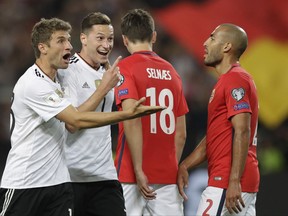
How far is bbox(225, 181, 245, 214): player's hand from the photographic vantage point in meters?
6.54

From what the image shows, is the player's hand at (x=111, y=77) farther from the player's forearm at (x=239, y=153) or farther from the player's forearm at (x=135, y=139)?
the player's forearm at (x=239, y=153)

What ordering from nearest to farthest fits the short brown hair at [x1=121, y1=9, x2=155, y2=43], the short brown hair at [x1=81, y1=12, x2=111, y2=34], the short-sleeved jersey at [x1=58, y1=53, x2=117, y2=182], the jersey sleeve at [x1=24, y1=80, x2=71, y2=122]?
the jersey sleeve at [x1=24, y1=80, x2=71, y2=122], the short-sleeved jersey at [x1=58, y1=53, x2=117, y2=182], the short brown hair at [x1=121, y1=9, x2=155, y2=43], the short brown hair at [x1=81, y1=12, x2=111, y2=34]

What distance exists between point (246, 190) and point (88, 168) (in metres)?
1.27

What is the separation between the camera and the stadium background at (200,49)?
11.7 m

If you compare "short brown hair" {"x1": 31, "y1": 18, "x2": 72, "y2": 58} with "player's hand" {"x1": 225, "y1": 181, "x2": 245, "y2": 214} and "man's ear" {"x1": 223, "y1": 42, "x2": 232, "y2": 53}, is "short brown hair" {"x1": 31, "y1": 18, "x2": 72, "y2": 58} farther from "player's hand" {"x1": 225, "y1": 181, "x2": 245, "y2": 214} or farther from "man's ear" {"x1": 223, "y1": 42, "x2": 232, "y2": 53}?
"player's hand" {"x1": 225, "y1": 181, "x2": 245, "y2": 214}

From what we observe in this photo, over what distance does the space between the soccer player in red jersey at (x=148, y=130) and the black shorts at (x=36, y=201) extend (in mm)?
693

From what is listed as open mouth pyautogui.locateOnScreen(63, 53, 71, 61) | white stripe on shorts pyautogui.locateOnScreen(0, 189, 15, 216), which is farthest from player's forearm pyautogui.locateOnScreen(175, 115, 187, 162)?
white stripe on shorts pyautogui.locateOnScreen(0, 189, 15, 216)

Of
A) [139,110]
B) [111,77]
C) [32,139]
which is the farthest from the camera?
[32,139]

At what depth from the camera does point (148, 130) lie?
7000mm

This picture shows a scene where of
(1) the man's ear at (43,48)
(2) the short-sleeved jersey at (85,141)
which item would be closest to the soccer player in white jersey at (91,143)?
(2) the short-sleeved jersey at (85,141)

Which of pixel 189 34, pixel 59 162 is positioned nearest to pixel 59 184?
pixel 59 162

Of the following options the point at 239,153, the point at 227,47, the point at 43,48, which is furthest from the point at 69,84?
the point at 239,153

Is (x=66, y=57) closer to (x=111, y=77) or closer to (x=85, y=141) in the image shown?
(x=111, y=77)

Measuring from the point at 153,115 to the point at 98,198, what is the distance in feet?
2.63
